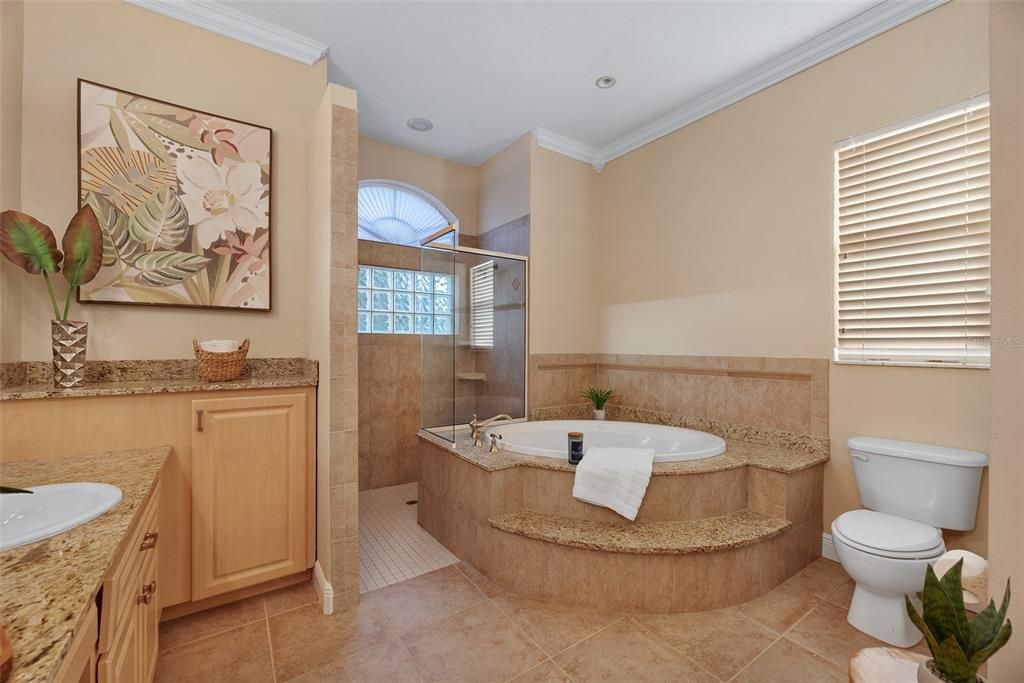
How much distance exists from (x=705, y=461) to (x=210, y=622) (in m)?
2.42

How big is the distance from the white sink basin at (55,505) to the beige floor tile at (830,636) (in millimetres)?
2389

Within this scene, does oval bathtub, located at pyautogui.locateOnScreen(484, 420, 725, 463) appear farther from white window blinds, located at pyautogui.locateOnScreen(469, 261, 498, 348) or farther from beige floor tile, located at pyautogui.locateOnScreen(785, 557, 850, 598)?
beige floor tile, located at pyautogui.locateOnScreen(785, 557, 850, 598)

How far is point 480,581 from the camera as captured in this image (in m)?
2.24

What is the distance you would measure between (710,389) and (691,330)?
43cm

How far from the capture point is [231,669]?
5.34 feet

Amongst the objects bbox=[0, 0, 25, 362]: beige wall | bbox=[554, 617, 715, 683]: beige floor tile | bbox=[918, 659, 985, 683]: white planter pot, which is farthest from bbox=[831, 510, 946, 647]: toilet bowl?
bbox=[0, 0, 25, 362]: beige wall

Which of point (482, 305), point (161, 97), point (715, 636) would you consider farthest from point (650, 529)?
point (161, 97)

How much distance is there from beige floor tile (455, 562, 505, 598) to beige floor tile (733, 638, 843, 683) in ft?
3.41

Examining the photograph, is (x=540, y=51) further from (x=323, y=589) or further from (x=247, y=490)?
(x=323, y=589)

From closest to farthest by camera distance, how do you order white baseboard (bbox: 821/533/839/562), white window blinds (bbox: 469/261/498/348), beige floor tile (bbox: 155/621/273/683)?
beige floor tile (bbox: 155/621/273/683), white baseboard (bbox: 821/533/839/562), white window blinds (bbox: 469/261/498/348)

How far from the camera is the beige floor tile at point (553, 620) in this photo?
1.81m

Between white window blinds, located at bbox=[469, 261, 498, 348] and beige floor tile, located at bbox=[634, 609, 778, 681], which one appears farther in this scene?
white window blinds, located at bbox=[469, 261, 498, 348]

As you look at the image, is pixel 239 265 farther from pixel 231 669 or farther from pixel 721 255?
pixel 721 255

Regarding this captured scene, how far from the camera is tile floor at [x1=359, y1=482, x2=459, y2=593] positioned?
2.30 m
